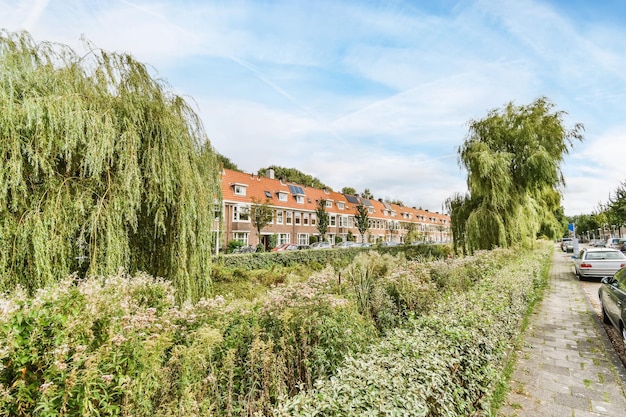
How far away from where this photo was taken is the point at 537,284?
10617 millimetres

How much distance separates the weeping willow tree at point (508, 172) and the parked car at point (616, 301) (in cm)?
878

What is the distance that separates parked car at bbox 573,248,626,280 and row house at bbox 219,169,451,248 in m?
7.57

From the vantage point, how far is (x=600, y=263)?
12.8 m

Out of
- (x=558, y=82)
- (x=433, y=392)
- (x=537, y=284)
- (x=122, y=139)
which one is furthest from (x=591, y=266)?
(x=122, y=139)

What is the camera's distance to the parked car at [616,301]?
5.31 m

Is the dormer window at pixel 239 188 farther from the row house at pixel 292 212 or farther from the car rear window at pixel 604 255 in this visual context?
the car rear window at pixel 604 255

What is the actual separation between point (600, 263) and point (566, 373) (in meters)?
11.3

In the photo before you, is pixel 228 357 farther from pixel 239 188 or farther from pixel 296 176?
pixel 296 176

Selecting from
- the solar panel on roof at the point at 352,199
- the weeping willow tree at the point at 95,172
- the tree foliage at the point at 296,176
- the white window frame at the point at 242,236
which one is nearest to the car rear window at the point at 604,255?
the weeping willow tree at the point at 95,172

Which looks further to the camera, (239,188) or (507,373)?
(239,188)

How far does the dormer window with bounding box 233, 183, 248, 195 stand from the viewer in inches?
1358

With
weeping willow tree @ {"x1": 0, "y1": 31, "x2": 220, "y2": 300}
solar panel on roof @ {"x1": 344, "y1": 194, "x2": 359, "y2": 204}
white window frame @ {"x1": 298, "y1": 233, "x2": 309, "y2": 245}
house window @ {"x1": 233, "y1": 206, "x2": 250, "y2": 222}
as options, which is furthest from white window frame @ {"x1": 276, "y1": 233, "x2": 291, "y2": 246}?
weeping willow tree @ {"x1": 0, "y1": 31, "x2": 220, "y2": 300}

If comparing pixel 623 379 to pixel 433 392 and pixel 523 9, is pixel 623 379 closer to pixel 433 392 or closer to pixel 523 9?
pixel 433 392

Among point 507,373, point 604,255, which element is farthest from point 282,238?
point 507,373
